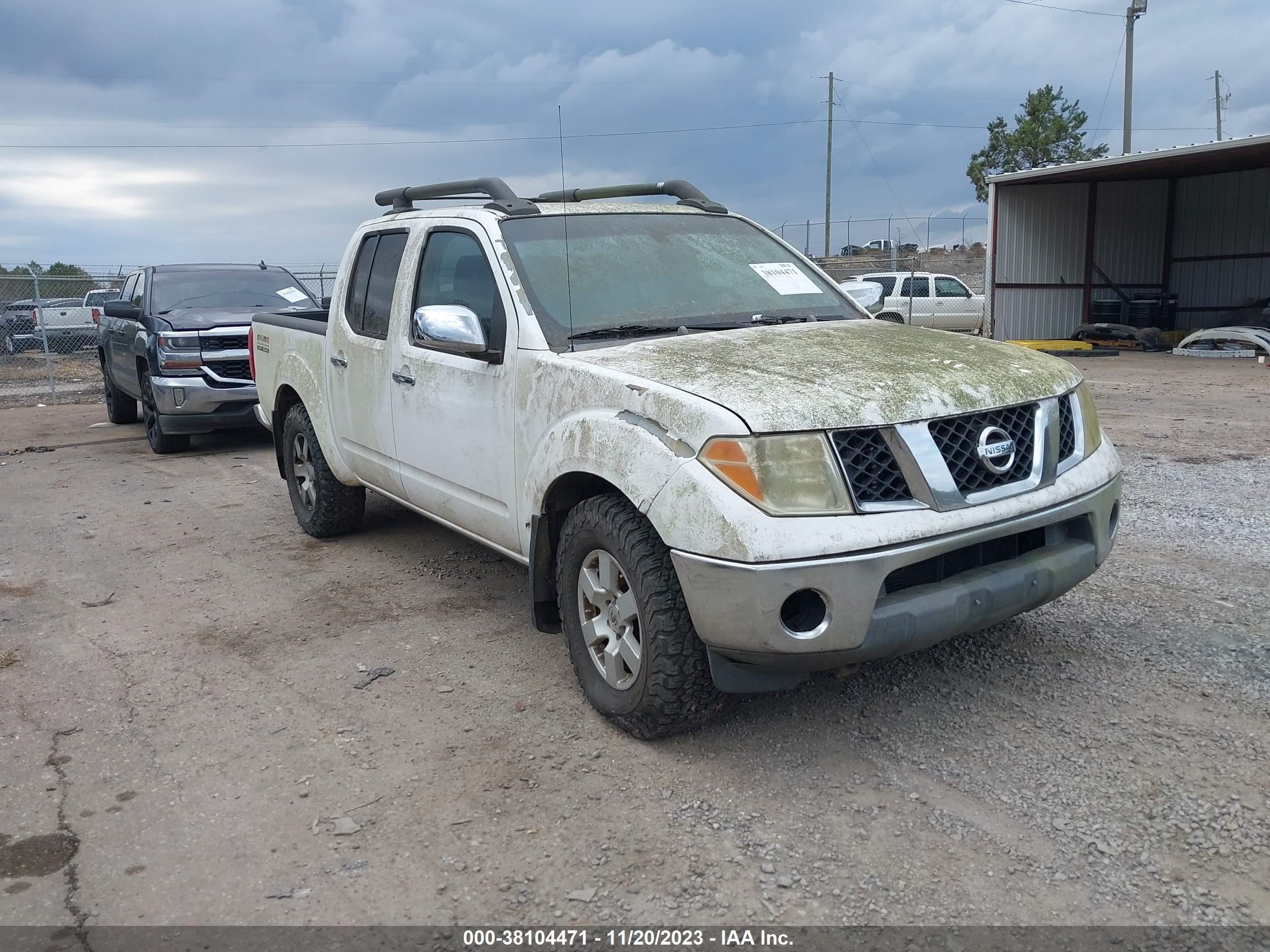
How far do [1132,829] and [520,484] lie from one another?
2461mm

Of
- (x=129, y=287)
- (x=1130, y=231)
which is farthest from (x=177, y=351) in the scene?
(x=1130, y=231)

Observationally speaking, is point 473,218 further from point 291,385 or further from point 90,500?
point 90,500

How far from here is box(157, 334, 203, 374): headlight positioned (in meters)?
10.6

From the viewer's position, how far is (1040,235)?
934 inches

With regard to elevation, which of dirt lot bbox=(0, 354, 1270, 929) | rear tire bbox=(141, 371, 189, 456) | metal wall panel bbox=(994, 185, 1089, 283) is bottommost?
dirt lot bbox=(0, 354, 1270, 929)

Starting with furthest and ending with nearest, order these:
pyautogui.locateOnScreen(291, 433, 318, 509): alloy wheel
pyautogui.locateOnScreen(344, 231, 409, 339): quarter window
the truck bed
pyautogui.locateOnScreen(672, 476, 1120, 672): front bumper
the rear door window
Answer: the rear door window
pyautogui.locateOnScreen(291, 433, 318, 509): alloy wheel
the truck bed
pyautogui.locateOnScreen(344, 231, 409, 339): quarter window
pyautogui.locateOnScreen(672, 476, 1120, 672): front bumper

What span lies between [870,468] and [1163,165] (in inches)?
854

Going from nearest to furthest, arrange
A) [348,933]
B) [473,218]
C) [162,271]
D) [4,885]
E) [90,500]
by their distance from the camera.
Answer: [348,933] → [4,885] → [473,218] → [90,500] → [162,271]

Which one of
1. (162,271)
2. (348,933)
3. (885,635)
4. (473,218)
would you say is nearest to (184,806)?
(348,933)

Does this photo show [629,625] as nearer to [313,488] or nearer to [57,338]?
[313,488]

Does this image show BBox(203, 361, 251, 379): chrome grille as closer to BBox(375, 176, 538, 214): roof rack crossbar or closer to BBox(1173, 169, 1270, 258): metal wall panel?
BBox(375, 176, 538, 214): roof rack crossbar

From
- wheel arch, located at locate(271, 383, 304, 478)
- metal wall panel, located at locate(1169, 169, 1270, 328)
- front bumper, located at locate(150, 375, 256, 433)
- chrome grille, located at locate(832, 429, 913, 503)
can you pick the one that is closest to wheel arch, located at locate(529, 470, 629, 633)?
chrome grille, located at locate(832, 429, 913, 503)

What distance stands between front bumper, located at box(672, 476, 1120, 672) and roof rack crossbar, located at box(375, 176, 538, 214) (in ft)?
7.12

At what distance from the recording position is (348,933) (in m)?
2.76
